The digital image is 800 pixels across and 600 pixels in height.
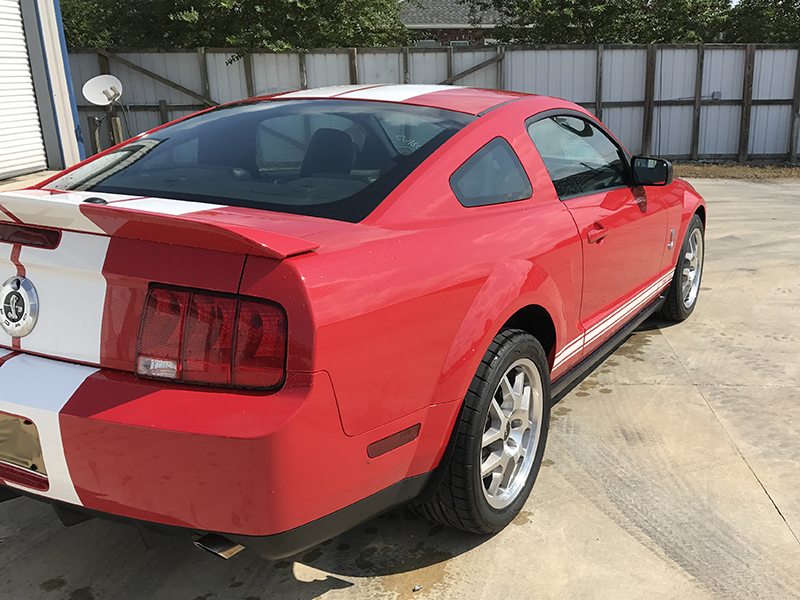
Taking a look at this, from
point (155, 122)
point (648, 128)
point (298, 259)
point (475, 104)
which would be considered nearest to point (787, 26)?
point (648, 128)

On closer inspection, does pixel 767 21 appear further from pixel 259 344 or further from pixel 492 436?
pixel 259 344

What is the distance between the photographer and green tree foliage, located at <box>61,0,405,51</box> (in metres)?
17.1

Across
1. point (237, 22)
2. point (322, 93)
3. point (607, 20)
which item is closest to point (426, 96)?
point (322, 93)

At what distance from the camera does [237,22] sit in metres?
17.2

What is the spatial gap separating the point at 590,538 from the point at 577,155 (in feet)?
5.54

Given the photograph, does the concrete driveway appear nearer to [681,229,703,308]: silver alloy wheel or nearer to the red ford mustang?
the red ford mustang

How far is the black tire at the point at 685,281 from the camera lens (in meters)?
4.55

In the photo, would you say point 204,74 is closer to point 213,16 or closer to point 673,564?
point 213,16

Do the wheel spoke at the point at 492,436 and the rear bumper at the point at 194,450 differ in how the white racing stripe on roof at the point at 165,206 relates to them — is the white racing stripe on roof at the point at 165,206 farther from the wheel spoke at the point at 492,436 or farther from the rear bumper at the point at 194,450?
the wheel spoke at the point at 492,436

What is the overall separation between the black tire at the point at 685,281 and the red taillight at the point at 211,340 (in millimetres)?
3436

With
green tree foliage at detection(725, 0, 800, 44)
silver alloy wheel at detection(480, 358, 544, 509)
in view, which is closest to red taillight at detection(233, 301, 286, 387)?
silver alloy wheel at detection(480, 358, 544, 509)

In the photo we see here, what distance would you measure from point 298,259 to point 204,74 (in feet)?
48.3

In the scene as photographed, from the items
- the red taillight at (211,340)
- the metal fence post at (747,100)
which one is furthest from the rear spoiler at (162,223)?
the metal fence post at (747,100)

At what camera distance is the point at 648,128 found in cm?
1562
